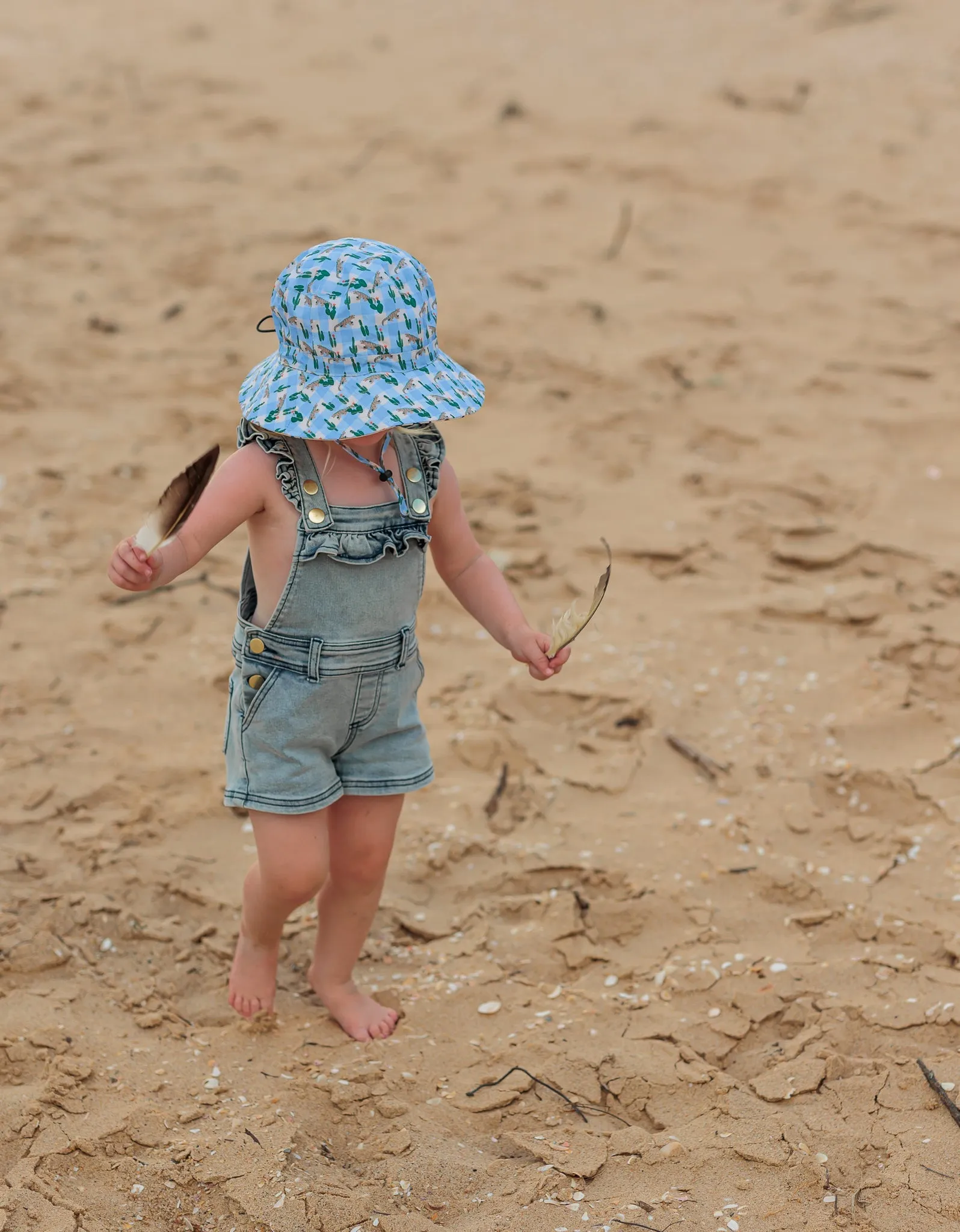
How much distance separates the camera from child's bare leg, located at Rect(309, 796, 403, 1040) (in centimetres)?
247

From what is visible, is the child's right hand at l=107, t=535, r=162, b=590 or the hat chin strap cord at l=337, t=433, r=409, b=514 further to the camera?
the hat chin strap cord at l=337, t=433, r=409, b=514

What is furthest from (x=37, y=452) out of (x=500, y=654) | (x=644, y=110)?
(x=644, y=110)

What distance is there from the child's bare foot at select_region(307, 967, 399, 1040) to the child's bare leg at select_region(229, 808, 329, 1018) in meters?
0.11

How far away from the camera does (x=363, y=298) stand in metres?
2.14

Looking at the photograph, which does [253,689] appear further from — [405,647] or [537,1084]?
[537,1084]

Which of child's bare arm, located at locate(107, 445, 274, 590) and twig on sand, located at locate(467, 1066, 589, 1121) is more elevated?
child's bare arm, located at locate(107, 445, 274, 590)

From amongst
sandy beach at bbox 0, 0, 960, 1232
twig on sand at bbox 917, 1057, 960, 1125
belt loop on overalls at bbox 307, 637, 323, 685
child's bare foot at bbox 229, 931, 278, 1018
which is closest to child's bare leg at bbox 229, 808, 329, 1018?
child's bare foot at bbox 229, 931, 278, 1018

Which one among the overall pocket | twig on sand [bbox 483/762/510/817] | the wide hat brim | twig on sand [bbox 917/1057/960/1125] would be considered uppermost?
the wide hat brim

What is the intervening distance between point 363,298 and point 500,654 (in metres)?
1.70

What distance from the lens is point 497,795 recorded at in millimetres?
3230

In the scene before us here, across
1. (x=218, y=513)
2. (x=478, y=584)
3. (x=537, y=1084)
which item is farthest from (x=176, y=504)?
(x=537, y=1084)

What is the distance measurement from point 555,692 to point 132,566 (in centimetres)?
168

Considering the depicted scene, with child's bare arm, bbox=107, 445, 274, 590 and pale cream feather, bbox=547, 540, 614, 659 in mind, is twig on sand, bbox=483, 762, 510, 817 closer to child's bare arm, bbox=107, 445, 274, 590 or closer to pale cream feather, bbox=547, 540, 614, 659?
pale cream feather, bbox=547, 540, 614, 659

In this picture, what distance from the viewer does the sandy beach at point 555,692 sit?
2.30 meters
